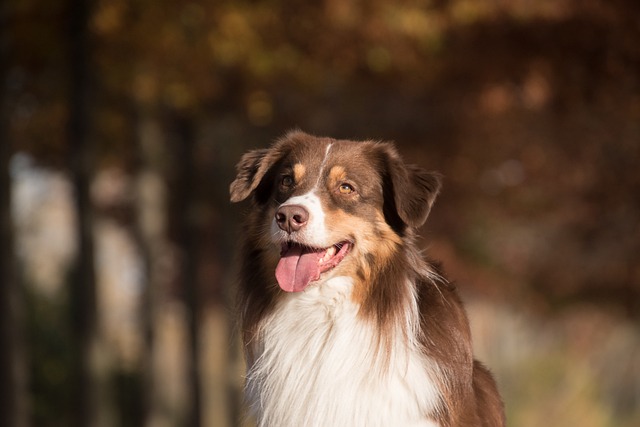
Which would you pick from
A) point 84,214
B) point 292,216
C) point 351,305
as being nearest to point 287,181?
point 292,216

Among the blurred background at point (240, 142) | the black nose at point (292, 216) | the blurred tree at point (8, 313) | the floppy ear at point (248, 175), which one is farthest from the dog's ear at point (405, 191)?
the blurred tree at point (8, 313)

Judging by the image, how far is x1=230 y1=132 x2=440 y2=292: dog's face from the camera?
20.1ft

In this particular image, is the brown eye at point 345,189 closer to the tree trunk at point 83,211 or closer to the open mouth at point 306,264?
the open mouth at point 306,264

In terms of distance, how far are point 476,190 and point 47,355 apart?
916 cm

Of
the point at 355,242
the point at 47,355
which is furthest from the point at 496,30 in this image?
the point at 47,355

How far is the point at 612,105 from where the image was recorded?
14.0 meters

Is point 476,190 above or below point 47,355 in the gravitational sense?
above

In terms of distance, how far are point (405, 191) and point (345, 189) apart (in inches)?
14.0

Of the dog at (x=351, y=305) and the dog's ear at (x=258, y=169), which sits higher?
the dog's ear at (x=258, y=169)

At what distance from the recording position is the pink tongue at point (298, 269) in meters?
6.23

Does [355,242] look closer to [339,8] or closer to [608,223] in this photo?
[339,8]

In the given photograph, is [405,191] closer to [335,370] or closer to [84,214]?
[335,370]

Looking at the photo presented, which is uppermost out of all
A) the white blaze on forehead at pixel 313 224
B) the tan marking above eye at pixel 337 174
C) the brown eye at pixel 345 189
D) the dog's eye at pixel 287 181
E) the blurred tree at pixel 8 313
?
the tan marking above eye at pixel 337 174

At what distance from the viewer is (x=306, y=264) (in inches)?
246
